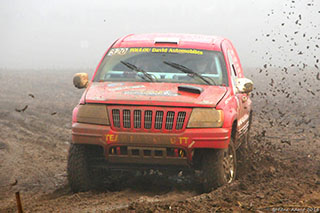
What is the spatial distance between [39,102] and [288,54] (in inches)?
1732

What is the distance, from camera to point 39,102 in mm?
18203

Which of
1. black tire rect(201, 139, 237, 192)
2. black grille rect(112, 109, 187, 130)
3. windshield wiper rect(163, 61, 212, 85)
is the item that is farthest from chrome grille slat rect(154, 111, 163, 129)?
windshield wiper rect(163, 61, 212, 85)

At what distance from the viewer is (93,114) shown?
21.3 feet

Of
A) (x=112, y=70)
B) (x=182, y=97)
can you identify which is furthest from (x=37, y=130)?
(x=182, y=97)

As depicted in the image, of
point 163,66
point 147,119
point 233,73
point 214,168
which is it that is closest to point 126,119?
point 147,119

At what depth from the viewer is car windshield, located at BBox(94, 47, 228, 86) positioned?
24.2 feet

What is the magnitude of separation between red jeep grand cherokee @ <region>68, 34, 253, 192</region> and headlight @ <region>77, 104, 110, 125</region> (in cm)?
1

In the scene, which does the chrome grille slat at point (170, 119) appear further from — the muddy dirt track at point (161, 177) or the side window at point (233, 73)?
the side window at point (233, 73)

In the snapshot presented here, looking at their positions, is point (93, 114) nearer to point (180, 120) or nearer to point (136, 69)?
point (180, 120)

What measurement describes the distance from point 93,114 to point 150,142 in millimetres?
718

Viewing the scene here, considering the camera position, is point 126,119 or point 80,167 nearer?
point 126,119

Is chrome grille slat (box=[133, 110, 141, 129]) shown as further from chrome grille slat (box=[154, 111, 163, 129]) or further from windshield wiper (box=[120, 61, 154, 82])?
windshield wiper (box=[120, 61, 154, 82])

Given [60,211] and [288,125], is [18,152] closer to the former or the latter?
[60,211]

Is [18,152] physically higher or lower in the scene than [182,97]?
lower
